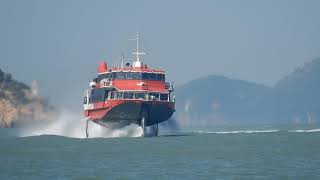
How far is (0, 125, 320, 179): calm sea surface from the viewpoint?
184 ft

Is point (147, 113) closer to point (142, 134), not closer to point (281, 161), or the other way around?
point (142, 134)

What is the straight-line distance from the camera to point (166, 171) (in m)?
58.1

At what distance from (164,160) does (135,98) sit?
30.5 meters

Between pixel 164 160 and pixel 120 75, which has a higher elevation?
pixel 120 75

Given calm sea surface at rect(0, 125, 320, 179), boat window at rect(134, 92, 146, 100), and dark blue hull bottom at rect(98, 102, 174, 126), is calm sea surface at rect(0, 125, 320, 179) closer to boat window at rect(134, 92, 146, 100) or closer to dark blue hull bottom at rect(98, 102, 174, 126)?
dark blue hull bottom at rect(98, 102, 174, 126)

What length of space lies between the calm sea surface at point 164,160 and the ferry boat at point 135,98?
324 inches

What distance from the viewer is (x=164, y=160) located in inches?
2613

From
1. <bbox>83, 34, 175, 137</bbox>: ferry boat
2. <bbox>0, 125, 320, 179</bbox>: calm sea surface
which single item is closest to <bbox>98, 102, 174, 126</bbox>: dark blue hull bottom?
<bbox>83, 34, 175, 137</bbox>: ferry boat

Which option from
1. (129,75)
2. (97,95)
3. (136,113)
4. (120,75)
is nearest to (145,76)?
(129,75)

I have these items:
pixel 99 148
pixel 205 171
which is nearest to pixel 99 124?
pixel 99 148

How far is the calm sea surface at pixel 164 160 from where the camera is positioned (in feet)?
184

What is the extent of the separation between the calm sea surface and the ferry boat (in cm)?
822

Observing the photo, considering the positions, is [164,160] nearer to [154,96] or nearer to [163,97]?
[154,96]

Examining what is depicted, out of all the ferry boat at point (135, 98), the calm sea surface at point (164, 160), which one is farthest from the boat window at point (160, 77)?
the calm sea surface at point (164, 160)
